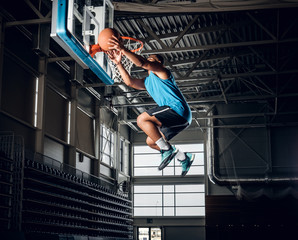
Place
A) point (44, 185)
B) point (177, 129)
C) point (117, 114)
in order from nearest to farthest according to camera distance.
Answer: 1. point (177, 129)
2. point (44, 185)
3. point (117, 114)

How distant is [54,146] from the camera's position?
16.9m

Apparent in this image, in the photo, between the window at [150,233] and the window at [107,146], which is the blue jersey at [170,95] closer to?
the window at [107,146]

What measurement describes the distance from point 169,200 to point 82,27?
20853mm

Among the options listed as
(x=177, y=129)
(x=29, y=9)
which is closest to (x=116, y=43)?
(x=177, y=129)

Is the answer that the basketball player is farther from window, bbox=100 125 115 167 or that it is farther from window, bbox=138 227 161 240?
window, bbox=138 227 161 240

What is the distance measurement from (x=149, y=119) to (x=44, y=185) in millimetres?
10094

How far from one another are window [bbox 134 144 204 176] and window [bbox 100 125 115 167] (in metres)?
3.72

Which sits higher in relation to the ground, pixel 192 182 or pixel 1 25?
pixel 1 25

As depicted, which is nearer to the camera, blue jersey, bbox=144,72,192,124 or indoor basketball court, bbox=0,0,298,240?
blue jersey, bbox=144,72,192,124

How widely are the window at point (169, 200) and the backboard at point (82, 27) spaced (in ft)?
63.8

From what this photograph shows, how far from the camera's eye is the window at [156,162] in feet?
89.3

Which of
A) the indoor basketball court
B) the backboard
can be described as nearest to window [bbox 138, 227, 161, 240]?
the indoor basketball court

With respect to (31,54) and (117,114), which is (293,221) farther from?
(31,54)

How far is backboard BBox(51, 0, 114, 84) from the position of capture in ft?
21.2
